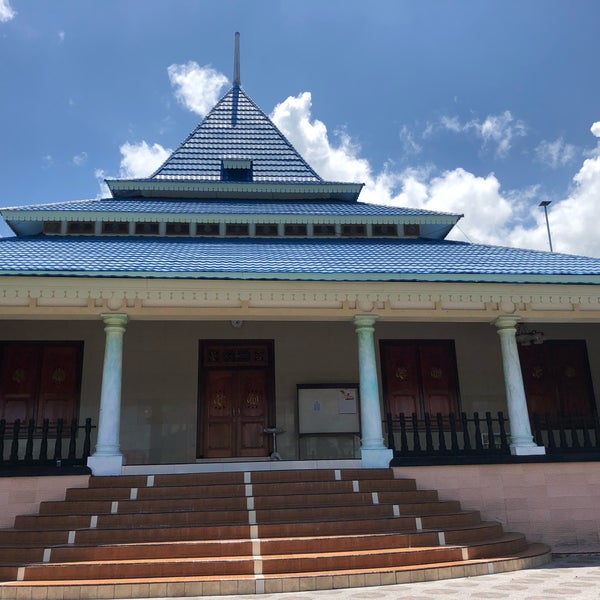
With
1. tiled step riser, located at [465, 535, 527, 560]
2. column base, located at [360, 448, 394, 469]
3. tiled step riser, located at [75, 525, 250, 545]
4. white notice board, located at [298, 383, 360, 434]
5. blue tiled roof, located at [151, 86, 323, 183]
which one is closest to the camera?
tiled step riser, located at [75, 525, 250, 545]

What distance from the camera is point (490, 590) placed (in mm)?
5586

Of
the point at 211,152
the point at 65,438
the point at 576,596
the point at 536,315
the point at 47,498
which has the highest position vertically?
the point at 211,152

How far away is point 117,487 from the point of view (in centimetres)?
769

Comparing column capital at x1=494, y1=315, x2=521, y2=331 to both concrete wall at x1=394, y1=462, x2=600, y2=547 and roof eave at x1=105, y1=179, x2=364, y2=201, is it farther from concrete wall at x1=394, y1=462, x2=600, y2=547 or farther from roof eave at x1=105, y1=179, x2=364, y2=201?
roof eave at x1=105, y1=179, x2=364, y2=201

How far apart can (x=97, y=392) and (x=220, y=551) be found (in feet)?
18.5

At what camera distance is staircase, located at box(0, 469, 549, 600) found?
586 cm

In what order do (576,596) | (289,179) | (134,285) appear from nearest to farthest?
1. (576,596)
2. (134,285)
3. (289,179)

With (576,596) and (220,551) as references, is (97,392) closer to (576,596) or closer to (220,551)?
(220,551)

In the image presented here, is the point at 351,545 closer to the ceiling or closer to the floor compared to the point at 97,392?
closer to the floor

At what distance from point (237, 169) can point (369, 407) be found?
8.85m

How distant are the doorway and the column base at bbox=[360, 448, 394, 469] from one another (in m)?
3.05

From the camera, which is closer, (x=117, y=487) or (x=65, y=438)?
(x=117, y=487)

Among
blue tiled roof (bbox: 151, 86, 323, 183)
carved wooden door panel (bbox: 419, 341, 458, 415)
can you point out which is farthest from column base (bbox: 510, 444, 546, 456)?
blue tiled roof (bbox: 151, 86, 323, 183)

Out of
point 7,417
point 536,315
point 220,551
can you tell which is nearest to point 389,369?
point 536,315
